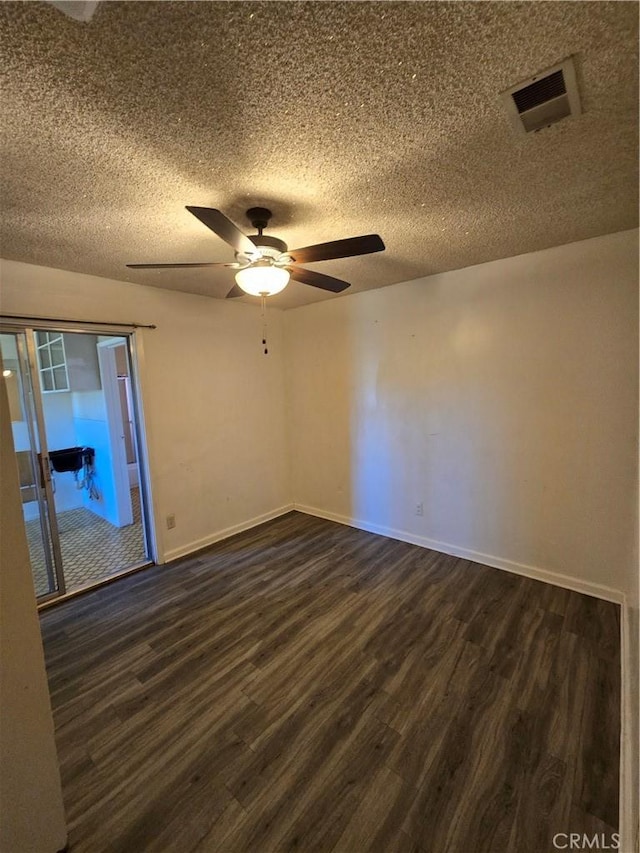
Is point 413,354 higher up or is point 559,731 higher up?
point 413,354

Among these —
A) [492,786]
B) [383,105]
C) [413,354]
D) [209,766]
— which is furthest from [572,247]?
[209,766]

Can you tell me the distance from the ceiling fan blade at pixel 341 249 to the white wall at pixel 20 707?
4.43ft

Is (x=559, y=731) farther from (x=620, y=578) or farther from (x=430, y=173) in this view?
(x=430, y=173)

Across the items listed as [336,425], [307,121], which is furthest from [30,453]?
[307,121]

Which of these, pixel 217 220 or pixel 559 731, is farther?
pixel 559 731

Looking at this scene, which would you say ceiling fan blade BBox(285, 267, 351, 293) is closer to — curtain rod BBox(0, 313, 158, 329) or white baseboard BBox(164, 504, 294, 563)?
curtain rod BBox(0, 313, 158, 329)

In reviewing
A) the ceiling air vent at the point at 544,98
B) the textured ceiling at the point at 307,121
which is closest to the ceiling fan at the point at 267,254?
the textured ceiling at the point at 307,121

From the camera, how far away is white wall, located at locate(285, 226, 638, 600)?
2.37 m

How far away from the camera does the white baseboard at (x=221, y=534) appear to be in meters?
3.27

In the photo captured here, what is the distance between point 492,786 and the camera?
137cm

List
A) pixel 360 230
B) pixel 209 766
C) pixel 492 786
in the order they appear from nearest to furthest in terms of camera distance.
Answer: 1. pixel 492 786
2. pixel 209 766
3. pixel 360 230

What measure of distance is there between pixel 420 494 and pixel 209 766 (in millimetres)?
2473

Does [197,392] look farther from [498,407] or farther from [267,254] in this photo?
[498,407]

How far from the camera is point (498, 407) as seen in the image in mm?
2826
